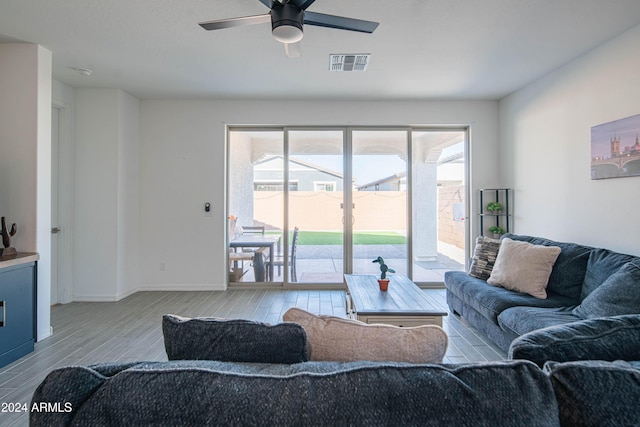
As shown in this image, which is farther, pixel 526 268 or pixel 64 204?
pixel 64 204

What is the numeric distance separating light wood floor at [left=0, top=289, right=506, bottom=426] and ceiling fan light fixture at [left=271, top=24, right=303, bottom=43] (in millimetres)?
2344

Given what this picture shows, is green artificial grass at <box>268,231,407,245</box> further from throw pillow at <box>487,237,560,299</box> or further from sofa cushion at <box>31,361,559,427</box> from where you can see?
sofa cushion at <box>31,361,559,427</box>

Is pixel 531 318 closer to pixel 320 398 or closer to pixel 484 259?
pixel 484 259

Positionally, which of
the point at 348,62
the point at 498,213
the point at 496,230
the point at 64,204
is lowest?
the point at 496,230

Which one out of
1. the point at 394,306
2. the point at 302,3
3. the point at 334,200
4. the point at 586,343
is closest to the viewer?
the point at 586,343

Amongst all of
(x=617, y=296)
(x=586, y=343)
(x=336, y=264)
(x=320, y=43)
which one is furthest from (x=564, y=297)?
(x=320, y=43)

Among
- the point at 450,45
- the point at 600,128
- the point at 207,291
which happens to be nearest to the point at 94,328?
the point at 207,291

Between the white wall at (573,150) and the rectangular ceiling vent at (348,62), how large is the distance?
2.20 metres

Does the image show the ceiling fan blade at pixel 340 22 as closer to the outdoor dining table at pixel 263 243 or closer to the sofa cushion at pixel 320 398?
the sofa cushion at pixel 320 398

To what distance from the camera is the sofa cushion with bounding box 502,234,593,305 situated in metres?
2.55

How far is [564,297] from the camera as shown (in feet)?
8.39

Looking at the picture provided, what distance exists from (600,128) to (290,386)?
3.70m

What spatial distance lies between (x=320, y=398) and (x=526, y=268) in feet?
9.20

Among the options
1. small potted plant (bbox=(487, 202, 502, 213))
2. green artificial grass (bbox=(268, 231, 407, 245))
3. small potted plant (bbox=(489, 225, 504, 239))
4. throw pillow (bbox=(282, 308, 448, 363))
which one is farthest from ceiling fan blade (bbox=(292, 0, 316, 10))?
small potted plant (bbox=(489, 225, 504, 239))
